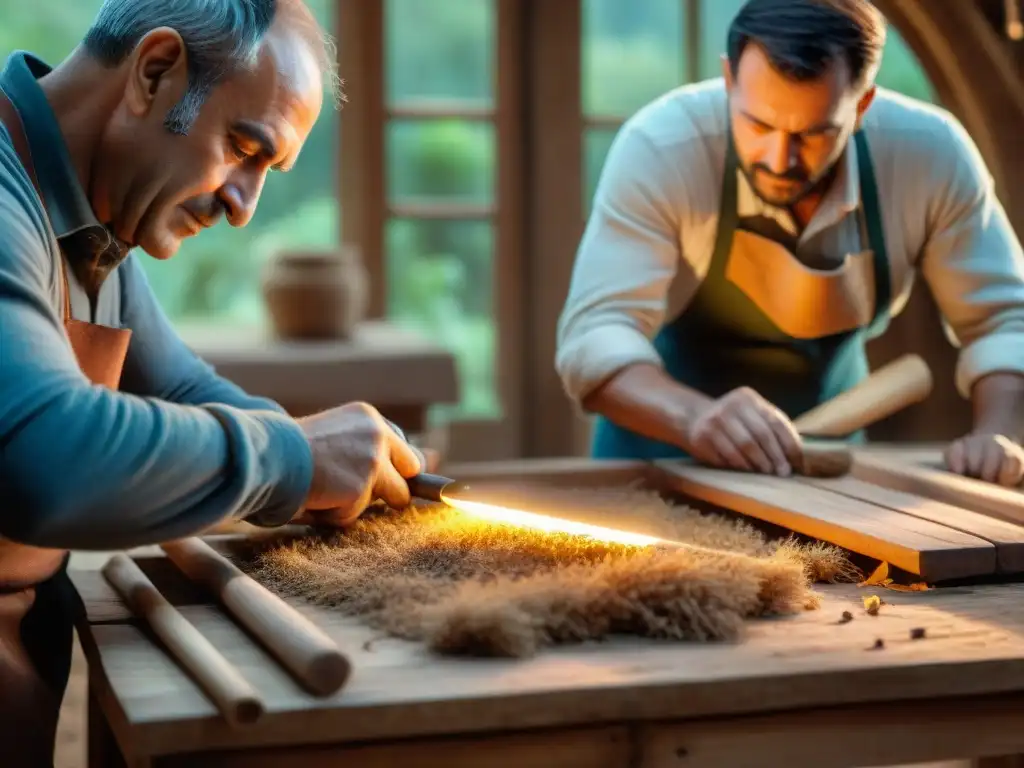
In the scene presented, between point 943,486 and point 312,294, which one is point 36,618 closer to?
point 943,486

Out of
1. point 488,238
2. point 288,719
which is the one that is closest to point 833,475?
point 288,719

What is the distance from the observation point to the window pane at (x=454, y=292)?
180 inches

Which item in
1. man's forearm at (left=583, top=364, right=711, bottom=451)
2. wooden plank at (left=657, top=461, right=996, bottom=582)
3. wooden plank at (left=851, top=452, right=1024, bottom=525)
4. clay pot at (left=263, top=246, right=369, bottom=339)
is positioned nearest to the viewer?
wooden plank at (left=657, top=461, right=996, bottom=582)

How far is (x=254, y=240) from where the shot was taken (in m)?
4.65

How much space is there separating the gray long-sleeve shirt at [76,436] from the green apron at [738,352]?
1.20m

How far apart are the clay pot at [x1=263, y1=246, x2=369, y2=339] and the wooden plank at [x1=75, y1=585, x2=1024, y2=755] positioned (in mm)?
2542

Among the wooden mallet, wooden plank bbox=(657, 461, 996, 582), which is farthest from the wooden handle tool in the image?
wooden plank bbox=(657, 461, 996, 582)

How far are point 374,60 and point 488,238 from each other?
2.31ft

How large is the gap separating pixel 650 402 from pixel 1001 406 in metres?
0.58

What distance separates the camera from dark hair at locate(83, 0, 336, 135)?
4.66 ft

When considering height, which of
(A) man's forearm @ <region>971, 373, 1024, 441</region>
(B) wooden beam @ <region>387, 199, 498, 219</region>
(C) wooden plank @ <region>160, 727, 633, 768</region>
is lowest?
(C) wooden plank @ <region>160, 727, 633, 768</region>

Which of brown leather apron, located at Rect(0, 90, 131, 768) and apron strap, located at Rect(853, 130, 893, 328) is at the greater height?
apron strap, located at Rect(853, 130, 893, 328)

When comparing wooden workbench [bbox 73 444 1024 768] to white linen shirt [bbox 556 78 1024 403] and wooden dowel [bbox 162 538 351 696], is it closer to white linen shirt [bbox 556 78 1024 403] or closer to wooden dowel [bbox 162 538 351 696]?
wooden dowel [bbox 162 538 351 696]

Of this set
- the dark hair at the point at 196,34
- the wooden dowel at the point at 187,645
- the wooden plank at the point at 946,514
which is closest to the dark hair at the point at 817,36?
the wooden plank at the point at 946,514
